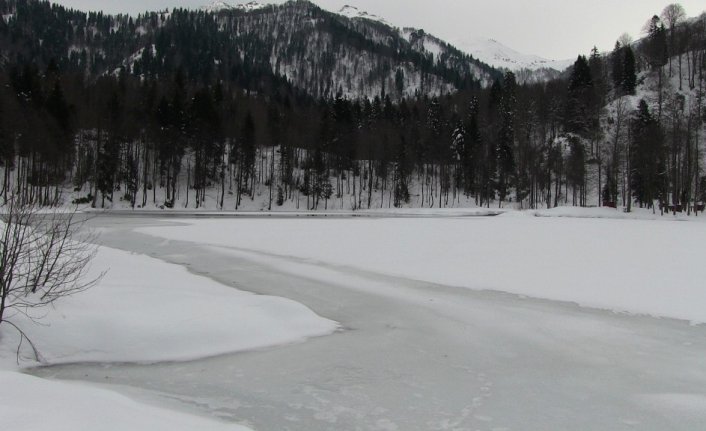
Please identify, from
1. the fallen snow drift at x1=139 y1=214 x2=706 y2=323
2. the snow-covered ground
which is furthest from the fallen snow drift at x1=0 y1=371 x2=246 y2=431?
the fallen snow drift at x1=139 y1=214 x2=706 y2=323

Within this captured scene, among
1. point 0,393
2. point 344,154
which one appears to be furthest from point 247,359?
point 344,154

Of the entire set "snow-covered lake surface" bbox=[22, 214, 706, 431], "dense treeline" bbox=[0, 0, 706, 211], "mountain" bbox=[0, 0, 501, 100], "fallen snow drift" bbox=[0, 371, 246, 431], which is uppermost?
"mountain" bbox=[0, 0, 501, 100]

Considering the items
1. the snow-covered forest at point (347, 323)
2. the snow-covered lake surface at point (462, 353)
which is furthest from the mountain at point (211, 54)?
the snow-covered lake surface at point (462, 353)

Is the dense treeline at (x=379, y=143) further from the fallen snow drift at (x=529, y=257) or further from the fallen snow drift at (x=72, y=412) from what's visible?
the fallen snow drift at (x=72, y=412)

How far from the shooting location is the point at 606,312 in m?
11.4

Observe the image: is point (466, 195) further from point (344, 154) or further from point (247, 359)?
point (247, 359)

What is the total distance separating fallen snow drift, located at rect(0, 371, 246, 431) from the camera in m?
3.73

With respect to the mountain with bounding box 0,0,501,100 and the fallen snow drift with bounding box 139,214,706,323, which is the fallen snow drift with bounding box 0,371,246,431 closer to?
the fallen snow drift with bounding box 139,214,706,323

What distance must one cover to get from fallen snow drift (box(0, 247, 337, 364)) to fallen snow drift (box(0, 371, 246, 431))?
2.99 meters

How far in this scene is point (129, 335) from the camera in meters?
8.27

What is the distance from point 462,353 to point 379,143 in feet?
233

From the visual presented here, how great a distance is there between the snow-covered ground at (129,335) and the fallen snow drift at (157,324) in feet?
0.06

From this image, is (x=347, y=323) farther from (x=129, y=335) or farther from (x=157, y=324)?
(x=129, y=335)

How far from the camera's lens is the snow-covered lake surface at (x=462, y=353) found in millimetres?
5816
